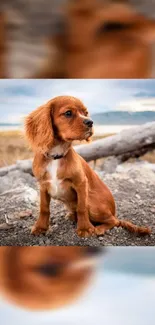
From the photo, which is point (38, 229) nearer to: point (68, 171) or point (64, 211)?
point (64, 211)

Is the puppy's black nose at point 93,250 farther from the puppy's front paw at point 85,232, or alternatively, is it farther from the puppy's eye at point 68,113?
the puppy's eye at point 68,113

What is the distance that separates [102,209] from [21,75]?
1.80 feet

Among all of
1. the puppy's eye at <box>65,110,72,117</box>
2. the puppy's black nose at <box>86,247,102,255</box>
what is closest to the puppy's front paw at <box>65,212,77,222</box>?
the puppy's black nose at <box>86,247,102,255</box>

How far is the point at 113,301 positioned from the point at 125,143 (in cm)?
56

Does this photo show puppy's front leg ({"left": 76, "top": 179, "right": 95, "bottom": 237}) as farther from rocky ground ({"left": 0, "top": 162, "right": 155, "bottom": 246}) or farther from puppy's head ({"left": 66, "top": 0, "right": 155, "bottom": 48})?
puppy's head ({"left": 66, "top": 0, "right": 155, "bottom": 48})

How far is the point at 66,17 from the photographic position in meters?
1.59

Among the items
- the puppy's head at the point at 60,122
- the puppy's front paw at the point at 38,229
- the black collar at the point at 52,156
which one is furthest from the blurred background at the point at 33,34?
the puppy's front paw at the point at 38,229

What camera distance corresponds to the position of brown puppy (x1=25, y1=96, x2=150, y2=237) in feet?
5.08

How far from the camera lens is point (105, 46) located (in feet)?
5.31

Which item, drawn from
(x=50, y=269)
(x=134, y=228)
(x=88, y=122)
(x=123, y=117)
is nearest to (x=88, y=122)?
(x=88, y=122)

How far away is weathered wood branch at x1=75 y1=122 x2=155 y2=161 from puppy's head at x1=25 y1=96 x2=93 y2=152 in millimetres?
67

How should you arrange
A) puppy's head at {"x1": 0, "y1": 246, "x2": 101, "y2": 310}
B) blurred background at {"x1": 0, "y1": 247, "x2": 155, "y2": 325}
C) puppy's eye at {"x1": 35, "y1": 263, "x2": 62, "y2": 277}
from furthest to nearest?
puppy's eye at {"x1": 35, "y1": 263, "x2": 62, "y2": 277} → puppy's head at {"x1": 0, "y1": 246, "x2": 101, "y2": 310} → blurred background at {"x1": 0, "y1": 247, "x2": 155, "y2": 325}

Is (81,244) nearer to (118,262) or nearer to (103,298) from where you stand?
(118,262)

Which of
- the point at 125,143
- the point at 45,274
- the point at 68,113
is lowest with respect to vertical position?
the point at 45,274
